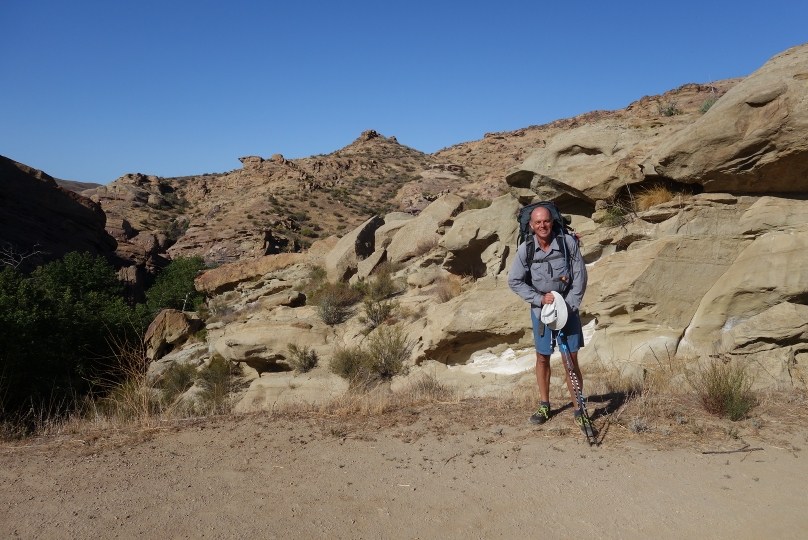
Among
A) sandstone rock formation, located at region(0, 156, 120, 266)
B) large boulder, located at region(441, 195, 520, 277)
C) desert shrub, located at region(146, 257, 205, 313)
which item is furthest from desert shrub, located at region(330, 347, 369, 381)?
sandstone rock formation, located at region(0, 156, 120, 266)

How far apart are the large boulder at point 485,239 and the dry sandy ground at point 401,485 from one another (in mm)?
8830

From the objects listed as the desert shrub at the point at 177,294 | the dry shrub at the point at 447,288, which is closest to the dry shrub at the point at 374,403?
the dry shrub at the point at 447,288

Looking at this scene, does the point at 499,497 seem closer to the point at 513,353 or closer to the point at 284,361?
the point at 513,353

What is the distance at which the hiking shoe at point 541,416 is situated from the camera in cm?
478

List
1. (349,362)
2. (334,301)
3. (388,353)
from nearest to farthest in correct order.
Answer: (388,353) < (349,362) < (334,301)

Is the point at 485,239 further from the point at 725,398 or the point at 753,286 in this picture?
the point at 725,398

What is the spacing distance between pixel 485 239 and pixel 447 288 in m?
1.58

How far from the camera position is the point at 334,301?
1614 centimetres

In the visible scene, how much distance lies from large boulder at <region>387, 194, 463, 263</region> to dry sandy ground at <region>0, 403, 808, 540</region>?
45.2ft

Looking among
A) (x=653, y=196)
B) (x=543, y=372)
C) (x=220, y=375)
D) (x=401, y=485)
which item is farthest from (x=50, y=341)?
(x=653, y=196)

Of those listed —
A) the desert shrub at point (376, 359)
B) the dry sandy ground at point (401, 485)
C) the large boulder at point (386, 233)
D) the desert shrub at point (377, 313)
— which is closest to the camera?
the dry sandy ground at point (401, 485)

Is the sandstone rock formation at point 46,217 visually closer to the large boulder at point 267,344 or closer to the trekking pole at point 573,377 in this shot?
the large boulder at point 267,344

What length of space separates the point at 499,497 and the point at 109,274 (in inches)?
1089

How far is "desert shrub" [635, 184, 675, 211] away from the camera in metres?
8.80
